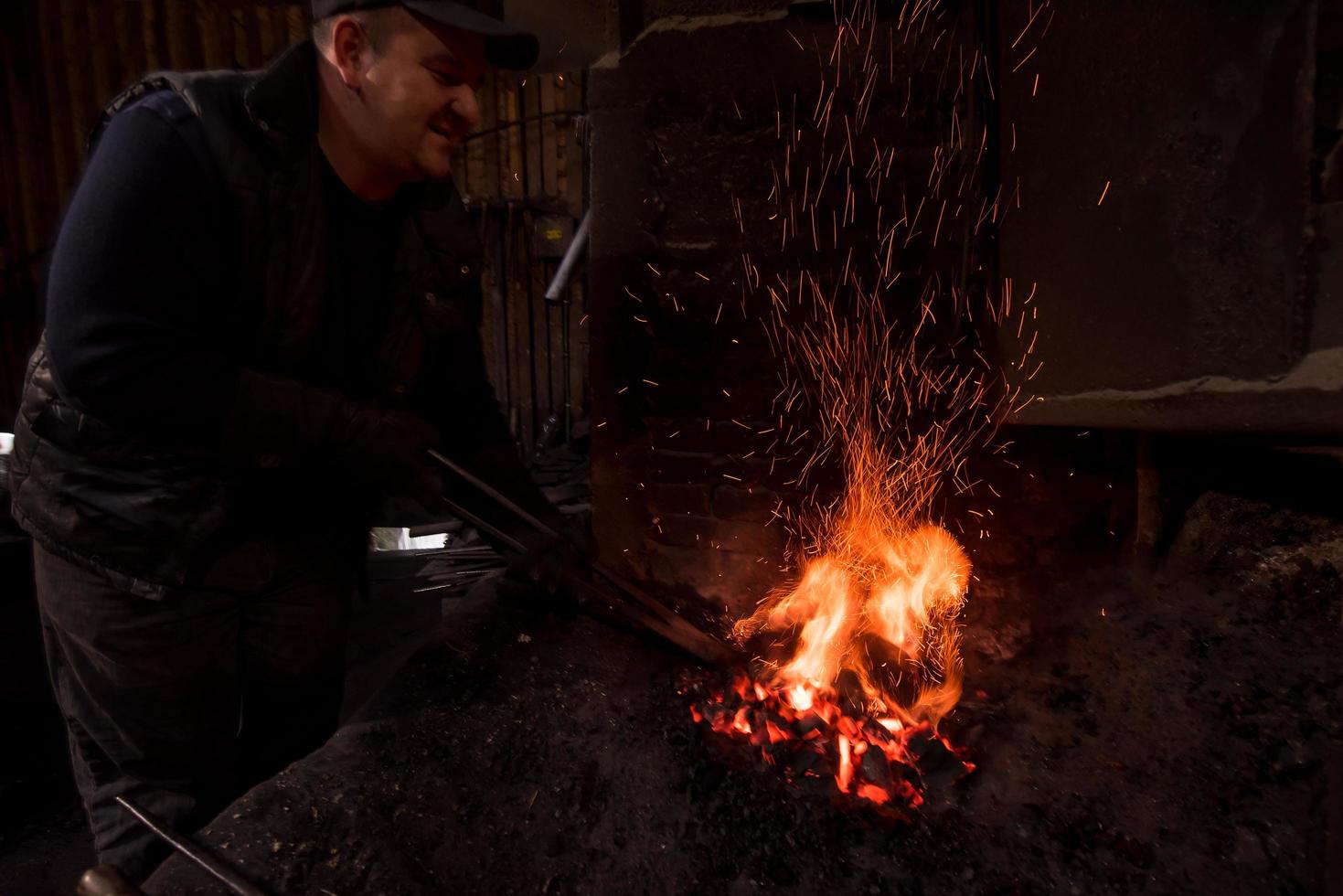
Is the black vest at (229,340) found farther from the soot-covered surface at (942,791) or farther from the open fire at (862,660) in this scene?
the open fire at (862,660)

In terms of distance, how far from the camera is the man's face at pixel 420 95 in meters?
1.88

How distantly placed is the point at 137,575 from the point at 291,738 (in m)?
0.84

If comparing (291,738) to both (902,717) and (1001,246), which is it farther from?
(1001,246)

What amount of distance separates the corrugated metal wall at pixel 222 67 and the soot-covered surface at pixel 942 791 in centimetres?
506

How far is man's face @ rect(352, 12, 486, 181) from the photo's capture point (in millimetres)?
1882

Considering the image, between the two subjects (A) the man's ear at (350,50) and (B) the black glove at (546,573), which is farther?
(B) the black glove at (546,573)

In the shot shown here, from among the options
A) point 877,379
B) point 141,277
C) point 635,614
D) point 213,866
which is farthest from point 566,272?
point 213,866

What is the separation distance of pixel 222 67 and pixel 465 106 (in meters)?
6.51

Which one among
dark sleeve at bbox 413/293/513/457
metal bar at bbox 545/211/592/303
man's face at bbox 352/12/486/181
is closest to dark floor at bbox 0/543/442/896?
dark sleeve at bbox 413/293/513/457

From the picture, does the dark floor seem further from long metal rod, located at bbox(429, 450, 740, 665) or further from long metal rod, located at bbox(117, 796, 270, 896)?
long metal rod, located at bbox(117, 796, 270, 896)

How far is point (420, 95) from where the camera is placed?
1.92 meters

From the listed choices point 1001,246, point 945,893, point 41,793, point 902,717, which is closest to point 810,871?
point 945,893

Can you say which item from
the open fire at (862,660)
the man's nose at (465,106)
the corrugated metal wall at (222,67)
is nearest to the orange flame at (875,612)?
the open fire at (862,660)

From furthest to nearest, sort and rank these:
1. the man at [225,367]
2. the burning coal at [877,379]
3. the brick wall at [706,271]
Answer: the brick wall at [706,271] → the burning coal at [877,379] → the man at [225,367]
